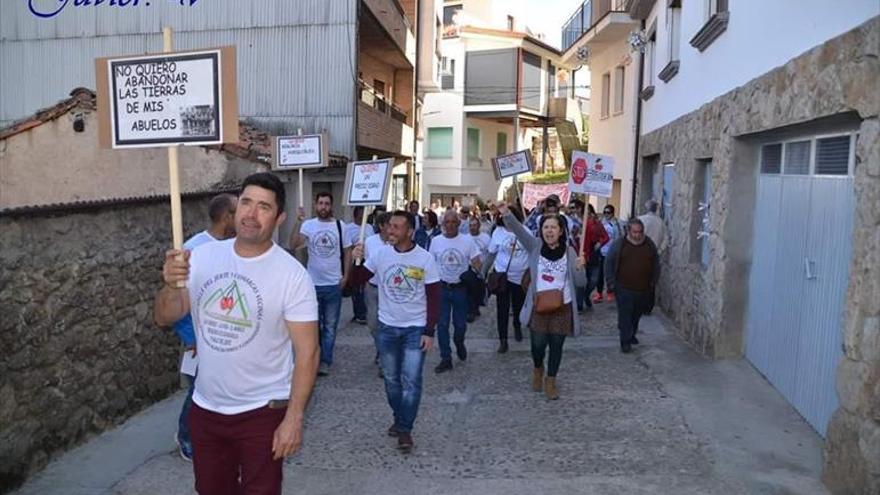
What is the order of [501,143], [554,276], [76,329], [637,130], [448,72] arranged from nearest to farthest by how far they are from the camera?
[76,329], [554,276], [637,130], [448,72], [501,143]

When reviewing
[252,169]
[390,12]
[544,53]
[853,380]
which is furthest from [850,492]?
[544,53]

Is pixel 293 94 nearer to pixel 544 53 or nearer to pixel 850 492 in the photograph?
pixel 850 492

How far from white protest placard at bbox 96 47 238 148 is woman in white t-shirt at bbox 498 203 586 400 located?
3780 millimetres

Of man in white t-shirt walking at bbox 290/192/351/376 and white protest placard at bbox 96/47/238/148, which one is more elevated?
white protest placard at bbox 96/47/238/148

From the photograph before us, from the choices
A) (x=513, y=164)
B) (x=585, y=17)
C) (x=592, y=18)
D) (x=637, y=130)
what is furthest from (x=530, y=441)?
(x=585, y=17)

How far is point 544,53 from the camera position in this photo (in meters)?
35.2

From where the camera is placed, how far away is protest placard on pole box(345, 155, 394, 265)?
7.77 m

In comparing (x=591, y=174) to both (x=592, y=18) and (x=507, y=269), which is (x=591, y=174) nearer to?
(x=507, y=269)

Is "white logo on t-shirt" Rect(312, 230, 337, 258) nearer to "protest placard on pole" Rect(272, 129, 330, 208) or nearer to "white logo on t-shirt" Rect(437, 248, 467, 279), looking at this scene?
"white logo on t-shirt" Rect(437, 248, 467, 279)

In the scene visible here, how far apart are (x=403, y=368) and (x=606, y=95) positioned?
16.0m

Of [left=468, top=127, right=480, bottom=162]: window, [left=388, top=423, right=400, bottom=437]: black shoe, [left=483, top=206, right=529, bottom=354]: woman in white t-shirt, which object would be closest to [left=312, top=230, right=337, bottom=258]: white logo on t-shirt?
[left=483, top=206, right=529, bottom=354]: woman in white t-shirt

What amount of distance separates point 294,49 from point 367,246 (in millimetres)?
9475

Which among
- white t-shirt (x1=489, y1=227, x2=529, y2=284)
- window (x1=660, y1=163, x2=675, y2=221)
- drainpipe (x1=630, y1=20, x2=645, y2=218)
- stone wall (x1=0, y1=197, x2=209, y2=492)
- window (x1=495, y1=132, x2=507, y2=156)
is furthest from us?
window (x1=495, y1=132, x2=507, y2=156)

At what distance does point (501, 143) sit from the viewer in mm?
36406
